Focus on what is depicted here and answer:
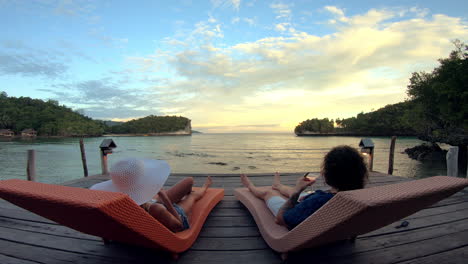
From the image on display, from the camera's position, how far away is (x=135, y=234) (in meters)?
1.23

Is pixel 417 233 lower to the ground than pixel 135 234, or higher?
lower

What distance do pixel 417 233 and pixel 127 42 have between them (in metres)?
15.0

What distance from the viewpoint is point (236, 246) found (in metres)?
1.84

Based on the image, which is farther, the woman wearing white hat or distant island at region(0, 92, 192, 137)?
distant island at region(0, 92, 192, 137)

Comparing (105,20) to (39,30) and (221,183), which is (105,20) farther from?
(221,183)

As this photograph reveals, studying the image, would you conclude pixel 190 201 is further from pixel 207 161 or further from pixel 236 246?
pixel 207 161

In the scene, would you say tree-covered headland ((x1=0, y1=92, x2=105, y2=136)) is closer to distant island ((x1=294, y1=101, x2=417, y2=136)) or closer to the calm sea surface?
the calm sea surface

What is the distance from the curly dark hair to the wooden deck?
628 millimetres

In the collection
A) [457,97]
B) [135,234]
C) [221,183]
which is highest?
[457,97]

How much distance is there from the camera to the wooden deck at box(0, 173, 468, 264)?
5.36 ft

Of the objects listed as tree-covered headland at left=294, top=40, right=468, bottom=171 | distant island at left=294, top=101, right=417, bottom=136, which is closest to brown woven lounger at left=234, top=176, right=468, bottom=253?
tree-covered headland at left=294, top=40, right=468, bottom=171

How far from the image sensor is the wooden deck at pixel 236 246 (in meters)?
1.63

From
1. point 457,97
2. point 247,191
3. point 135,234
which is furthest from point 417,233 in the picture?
point 457,97

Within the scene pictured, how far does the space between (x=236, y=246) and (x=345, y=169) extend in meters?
1.14
